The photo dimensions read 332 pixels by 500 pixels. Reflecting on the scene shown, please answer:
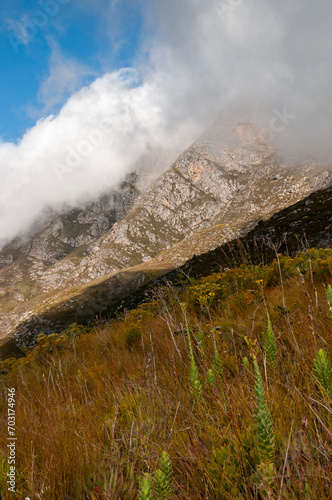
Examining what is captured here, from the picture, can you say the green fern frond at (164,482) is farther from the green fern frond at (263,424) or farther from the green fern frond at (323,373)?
the green fern frond at (323,373)

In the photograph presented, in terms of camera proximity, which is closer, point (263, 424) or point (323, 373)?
point (263, 424)

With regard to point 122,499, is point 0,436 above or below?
above

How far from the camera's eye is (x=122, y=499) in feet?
3.91

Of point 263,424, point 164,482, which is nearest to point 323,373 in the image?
point 263,424

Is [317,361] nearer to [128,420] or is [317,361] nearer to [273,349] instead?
[273,349]

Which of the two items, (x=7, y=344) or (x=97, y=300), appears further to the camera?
(x=97, y=300)

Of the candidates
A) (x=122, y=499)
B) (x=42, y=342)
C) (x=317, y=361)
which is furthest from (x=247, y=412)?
(x=42, y=342)

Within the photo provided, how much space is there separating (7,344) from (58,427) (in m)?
92.7

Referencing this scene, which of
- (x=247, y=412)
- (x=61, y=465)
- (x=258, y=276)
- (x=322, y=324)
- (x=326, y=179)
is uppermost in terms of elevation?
(x=61, y=465)

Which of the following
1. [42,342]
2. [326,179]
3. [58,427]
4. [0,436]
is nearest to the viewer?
[58,427]

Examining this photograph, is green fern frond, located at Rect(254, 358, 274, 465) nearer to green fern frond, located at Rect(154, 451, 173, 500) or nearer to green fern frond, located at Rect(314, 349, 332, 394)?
Result: green fern frond, located at Rect(154, 451, 173, 500)

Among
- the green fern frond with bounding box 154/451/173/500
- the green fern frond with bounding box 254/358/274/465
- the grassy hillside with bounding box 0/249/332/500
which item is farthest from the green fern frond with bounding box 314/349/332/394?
the green fern frond with bounding box 154/451/173/500

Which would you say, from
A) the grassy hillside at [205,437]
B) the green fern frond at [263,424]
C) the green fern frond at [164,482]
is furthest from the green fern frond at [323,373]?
the green fern frond at [164,482]

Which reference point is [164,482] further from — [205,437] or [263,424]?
[205,437]
